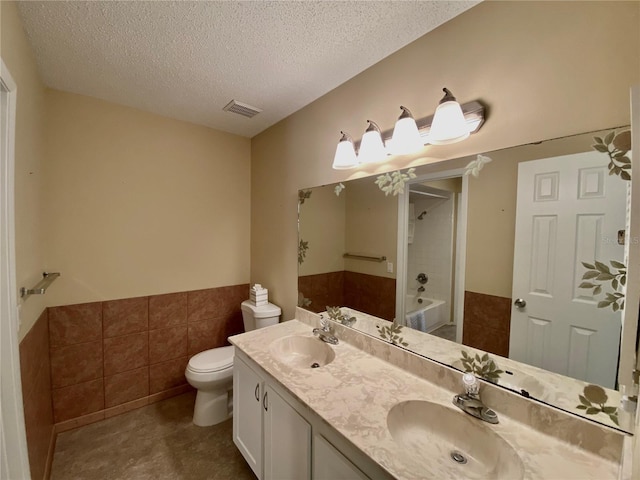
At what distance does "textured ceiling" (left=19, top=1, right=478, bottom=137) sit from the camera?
112 centimetres

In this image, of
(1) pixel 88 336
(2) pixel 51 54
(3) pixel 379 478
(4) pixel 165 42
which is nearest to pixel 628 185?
(3) pixel 379 478

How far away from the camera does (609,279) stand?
80 centimetres

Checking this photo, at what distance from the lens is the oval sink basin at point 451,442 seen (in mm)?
792

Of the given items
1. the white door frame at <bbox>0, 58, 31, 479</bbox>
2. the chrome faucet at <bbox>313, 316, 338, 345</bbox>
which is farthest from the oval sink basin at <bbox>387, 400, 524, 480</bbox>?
the white door frame at <bbox>0, 58, 31, 479</bbox>

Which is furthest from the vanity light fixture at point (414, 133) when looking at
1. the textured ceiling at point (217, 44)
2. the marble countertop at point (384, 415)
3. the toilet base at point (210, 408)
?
the toilet base at point (210, 408)

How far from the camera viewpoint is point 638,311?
0.65 meters

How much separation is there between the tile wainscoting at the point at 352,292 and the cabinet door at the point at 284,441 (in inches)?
26.2

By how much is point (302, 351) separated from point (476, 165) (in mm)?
1404

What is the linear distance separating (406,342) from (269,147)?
1936mm

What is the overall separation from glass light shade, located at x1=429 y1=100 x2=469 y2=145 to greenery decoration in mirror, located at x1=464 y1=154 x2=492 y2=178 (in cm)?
12

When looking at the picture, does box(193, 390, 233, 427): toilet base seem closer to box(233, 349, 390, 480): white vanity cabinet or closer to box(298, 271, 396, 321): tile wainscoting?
box(233, 349, 390, 480): white vanity cabinet

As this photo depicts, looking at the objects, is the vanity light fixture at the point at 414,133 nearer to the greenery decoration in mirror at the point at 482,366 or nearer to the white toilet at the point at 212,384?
the greenery decoration in mirror at the point at 482,366

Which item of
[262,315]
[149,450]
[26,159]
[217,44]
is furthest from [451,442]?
[26,159]

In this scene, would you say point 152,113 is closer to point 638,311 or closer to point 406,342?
point 406,342
